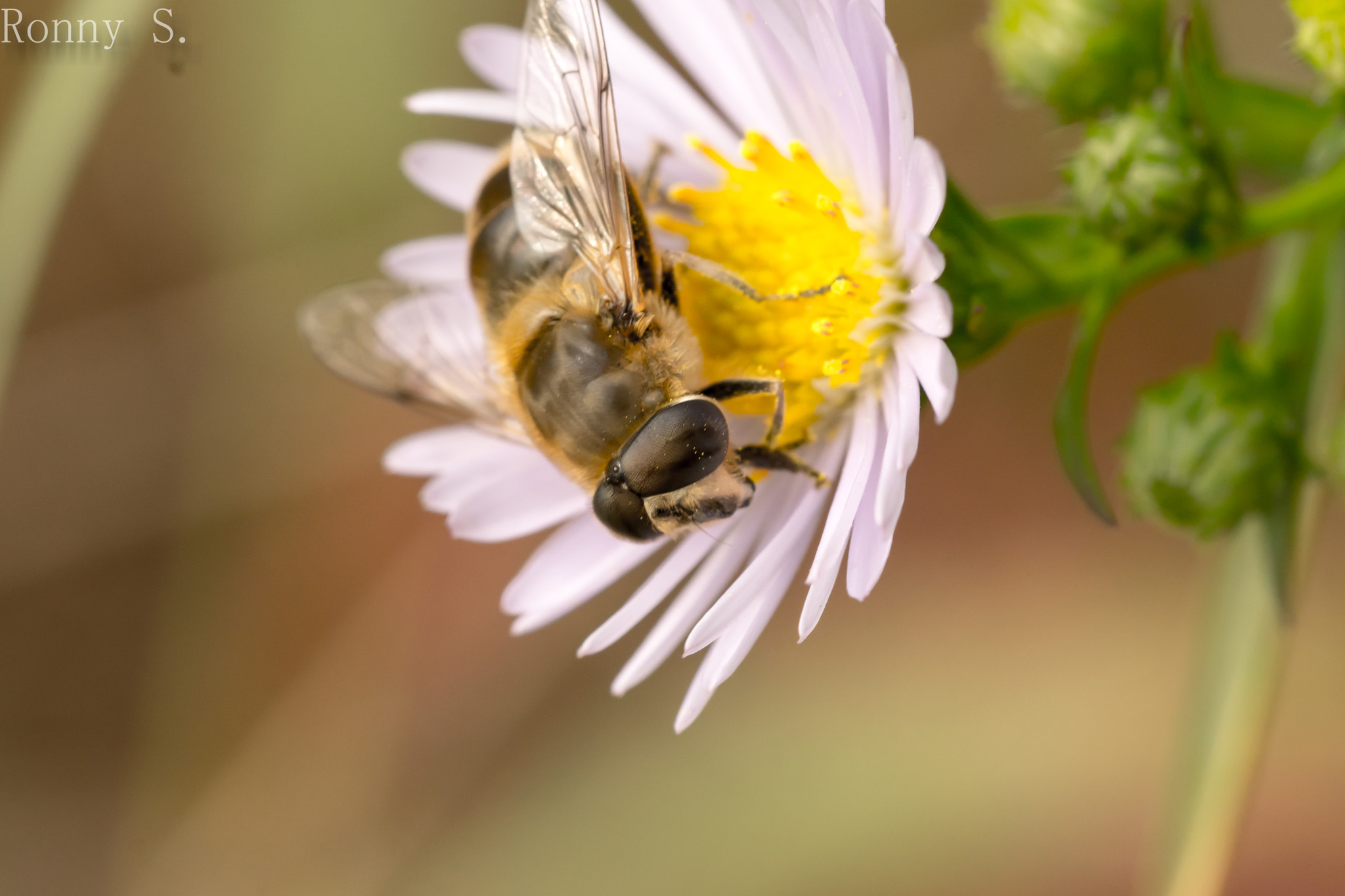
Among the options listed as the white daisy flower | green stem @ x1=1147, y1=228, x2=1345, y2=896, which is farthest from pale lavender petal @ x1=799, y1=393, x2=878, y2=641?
green stem @ x1=1147, y1=228, x2=1345, y2=896

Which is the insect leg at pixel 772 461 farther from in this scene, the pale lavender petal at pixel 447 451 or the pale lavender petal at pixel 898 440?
the pale lavender petal at pixel 447 451

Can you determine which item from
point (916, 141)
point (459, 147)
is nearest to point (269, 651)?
point (459, 147)

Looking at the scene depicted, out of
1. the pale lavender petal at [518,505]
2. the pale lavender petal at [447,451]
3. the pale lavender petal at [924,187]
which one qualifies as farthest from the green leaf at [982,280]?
the pale lavender petal at [447,451]

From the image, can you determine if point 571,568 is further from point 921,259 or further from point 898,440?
point 921,259

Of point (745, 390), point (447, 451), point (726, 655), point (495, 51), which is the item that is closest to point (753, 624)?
point (726, 655)

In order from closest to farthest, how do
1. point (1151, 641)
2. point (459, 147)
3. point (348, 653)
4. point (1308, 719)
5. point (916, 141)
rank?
point (916, 141) → point (459, 147) → point (1308, 719) → point (1151, 641) → point (348, 653)

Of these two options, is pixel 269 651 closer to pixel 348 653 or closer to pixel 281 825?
pixel 348 653
